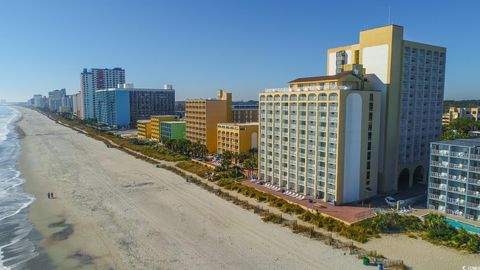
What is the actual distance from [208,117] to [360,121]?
1810 inches

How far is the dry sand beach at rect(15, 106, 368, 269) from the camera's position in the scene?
28750mm

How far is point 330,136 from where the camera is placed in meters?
42.8

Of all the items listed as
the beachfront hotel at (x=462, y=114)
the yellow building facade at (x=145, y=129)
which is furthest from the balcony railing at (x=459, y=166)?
the beachfront hotel at (x=462, y=114)

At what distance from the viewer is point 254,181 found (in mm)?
54531

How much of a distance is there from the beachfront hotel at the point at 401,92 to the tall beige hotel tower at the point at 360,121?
0.45 ft

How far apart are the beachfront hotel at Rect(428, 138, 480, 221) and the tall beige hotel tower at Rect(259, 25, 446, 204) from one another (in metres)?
8.63

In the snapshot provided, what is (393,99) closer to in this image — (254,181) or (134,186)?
(254,181)

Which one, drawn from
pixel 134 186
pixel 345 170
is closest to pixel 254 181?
pixel 345 170

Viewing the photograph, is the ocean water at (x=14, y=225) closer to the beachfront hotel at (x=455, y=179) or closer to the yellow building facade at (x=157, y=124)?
the beachfront hotel at (x=455, y=179)

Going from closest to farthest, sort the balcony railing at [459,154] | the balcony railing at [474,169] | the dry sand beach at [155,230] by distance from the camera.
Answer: the dry sand beach at [155,230] → the balcony railing at [474,169] → the balcony railing at [459,154]

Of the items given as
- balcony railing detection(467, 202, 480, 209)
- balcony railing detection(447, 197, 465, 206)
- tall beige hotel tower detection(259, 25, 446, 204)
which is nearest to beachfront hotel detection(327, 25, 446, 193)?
tall beige hotel tower detection(259, 25, 446, 204)

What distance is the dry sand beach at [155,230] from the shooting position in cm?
2875

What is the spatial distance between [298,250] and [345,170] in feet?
52.1

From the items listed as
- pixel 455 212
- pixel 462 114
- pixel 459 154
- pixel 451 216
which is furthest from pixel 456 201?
pixel 462 114
